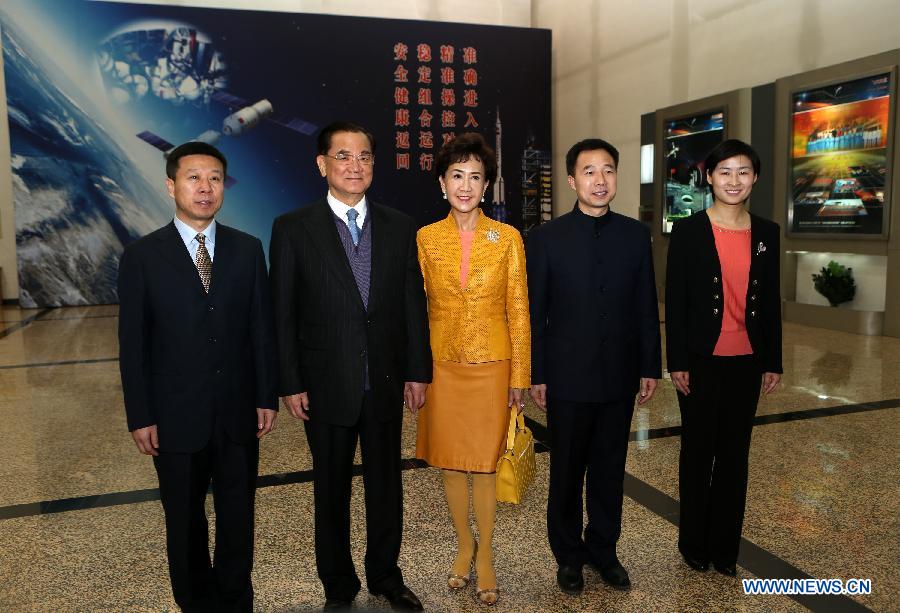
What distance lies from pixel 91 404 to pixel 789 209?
22.8 feet

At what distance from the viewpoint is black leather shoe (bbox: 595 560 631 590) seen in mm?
2271

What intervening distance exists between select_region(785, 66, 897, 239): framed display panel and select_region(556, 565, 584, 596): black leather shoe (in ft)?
19.9

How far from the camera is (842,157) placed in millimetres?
7176

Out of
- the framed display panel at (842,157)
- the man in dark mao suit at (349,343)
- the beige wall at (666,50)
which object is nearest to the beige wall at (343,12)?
the beige wall at (666,50)

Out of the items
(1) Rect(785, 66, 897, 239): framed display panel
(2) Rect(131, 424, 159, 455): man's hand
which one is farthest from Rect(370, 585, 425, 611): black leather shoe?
(1) Rect(785, 66, 897, 239): framed display panel

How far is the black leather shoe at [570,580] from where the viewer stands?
7.35ft

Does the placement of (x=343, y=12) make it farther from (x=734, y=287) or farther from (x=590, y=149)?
(x=734, y=287)

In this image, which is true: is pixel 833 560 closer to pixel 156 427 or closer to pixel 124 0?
pixel 156 427

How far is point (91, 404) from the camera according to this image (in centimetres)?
485

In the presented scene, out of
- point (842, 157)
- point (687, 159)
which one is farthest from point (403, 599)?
point (687, 159)

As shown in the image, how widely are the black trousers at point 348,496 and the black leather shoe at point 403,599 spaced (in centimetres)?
2

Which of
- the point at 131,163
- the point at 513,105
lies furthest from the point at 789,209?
the point at 131,163

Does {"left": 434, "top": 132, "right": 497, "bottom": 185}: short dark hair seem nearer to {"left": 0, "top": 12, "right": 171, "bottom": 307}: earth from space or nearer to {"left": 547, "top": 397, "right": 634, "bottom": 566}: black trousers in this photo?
{"left": 547, "top": 397, "right": 634, "bottom": 566}: black trousers

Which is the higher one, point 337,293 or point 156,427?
point 337,293
